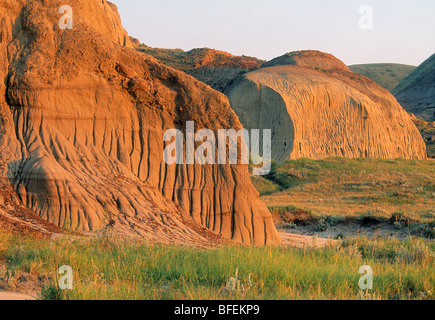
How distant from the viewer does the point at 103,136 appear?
38.8 feet

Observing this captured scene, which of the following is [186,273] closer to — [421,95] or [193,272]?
[193,272]

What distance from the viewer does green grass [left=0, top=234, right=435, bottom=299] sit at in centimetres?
542

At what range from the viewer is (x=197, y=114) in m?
12.4

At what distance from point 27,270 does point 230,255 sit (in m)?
2.88

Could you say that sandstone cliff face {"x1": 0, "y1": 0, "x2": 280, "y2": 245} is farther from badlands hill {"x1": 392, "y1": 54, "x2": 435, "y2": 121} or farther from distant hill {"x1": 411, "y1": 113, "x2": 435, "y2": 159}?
badlands hill {"x1": 392, "y1": 54, "x2": 435, "y2": 121}

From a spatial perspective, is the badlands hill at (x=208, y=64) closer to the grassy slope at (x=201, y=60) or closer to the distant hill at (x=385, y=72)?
the grassy slope at (x=201, y=60)

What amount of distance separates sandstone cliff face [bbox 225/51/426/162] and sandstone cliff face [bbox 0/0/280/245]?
79.0 ft

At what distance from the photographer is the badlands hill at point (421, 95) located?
3403 inches

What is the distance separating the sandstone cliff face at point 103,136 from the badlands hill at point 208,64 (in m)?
39.0

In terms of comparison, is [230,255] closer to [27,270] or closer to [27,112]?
[27,270]

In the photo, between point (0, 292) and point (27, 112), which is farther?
point (27, 112)

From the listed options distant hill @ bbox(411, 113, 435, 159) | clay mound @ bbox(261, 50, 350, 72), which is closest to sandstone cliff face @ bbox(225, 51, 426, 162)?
clay mound @ bbox(261, 50, 350, 72)

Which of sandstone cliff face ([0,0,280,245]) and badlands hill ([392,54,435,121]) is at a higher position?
badlands hill ([392,54,435,121])
